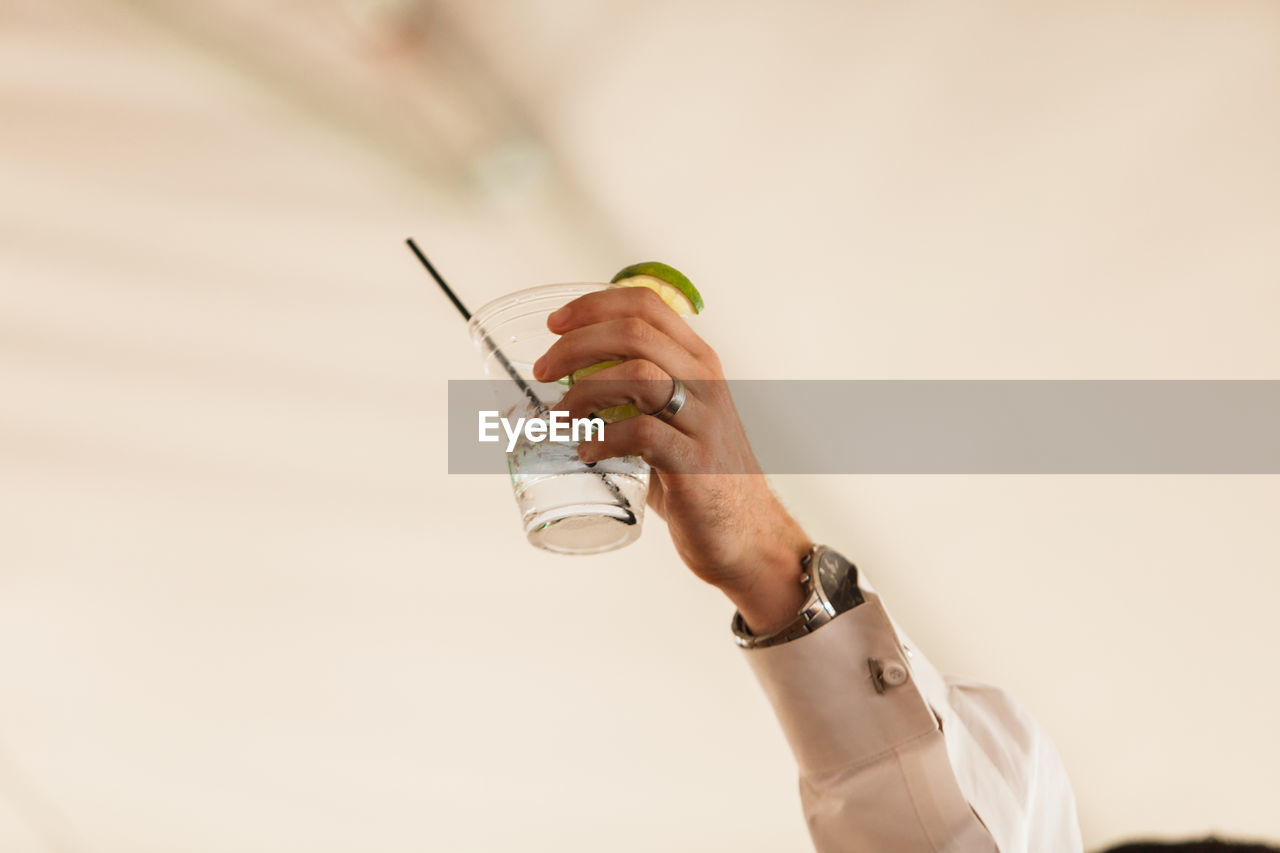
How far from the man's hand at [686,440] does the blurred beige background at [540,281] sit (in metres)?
1.15

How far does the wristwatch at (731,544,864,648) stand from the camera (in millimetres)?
1190

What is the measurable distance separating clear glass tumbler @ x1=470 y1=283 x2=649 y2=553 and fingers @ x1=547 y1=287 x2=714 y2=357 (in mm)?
92

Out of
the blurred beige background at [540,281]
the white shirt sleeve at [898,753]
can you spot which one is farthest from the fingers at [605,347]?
the blurred beige background at [540,281]

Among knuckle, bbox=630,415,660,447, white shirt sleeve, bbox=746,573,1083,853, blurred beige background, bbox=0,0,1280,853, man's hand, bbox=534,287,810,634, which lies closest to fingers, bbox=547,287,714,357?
man's hand, bbox=534,287,810,634

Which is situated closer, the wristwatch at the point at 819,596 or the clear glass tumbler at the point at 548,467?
the clear glass tumbler at the point at 548,467

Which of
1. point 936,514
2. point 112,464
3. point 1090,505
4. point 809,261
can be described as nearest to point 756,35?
point 809,261

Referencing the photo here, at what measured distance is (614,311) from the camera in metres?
0.94

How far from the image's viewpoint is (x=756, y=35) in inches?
75.9

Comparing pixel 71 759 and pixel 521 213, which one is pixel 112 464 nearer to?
pixel 521 213

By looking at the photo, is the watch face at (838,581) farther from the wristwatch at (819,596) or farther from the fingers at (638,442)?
the fingers at (638,442)

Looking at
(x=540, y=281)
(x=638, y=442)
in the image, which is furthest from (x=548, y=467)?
(x=540, y=281)

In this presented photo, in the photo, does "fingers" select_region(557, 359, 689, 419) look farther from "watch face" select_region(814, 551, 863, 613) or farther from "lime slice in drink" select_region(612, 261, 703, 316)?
"watch face" select_region(814, 551, 863, 613)

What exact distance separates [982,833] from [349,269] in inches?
70.6

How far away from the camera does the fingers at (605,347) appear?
922 mm
